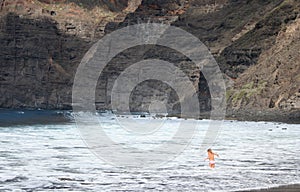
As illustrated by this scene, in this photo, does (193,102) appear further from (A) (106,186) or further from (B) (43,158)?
(A) (106,186)

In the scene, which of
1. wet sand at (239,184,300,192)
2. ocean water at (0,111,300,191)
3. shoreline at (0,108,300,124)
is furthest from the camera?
shoreline at (0,108,300,124)

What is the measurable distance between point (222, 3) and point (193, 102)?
67203 mm

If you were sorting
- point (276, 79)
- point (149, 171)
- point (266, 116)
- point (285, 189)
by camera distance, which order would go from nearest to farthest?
point (285, 189) → point (149, 171) → point (266, 116) → point (276, 79)

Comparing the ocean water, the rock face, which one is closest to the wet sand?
the ocean water

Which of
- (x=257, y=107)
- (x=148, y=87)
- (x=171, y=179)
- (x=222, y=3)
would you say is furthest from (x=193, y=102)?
(x=171, y=179)

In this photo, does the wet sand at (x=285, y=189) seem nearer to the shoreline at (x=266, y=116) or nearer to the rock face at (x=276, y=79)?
the shoreline at (x=266, y=116)

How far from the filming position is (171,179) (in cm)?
2800

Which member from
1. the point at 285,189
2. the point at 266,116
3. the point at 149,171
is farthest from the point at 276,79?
the point at 285,189

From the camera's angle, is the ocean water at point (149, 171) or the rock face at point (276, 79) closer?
the ocean water at point (149, 171)

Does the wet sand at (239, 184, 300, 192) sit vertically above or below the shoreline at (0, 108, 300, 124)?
above

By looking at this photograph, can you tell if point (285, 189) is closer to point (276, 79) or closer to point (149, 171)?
point (149, 171)

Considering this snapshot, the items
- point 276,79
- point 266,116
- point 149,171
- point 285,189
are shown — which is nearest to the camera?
point 285,189

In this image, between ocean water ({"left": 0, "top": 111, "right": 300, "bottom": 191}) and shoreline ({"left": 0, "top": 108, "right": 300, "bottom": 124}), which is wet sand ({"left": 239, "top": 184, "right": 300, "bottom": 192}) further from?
shoreline ({"left": 0, "top": 108, "right": 300, "bottom": 124})

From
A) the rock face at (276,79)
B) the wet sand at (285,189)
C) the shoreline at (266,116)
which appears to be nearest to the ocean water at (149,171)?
the wet sand at (285,189)
